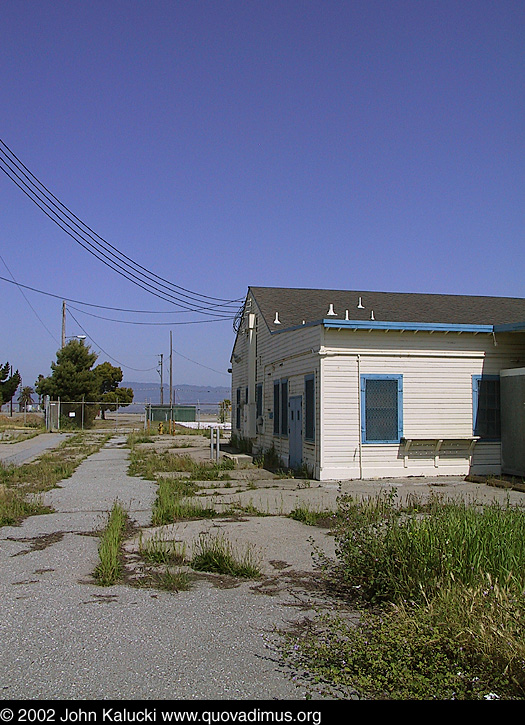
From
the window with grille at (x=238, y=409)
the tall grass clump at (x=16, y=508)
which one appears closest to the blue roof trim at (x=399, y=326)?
the tall grass clump at (x=16, y=508)

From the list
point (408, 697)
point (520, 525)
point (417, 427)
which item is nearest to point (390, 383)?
point (417, 427)

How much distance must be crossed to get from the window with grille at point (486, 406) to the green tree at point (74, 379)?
112ft

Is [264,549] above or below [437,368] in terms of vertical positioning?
below

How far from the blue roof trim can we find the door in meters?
2.81

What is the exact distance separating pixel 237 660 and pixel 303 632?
2.52ft

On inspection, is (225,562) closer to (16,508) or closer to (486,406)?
(16,508)

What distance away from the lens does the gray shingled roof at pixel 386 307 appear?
70.6 feet

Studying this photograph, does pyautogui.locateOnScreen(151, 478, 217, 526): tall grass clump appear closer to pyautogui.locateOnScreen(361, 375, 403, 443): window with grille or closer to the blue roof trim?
pyautogui.locateOnScreen(361, 375, 403, 443): window with grille

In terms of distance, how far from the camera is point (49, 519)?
35.7 feet

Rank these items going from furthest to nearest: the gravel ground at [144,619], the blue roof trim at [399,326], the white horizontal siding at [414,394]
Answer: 1. the white horizontal siding at [414,394]
2. the blue roof trim at [399,326]
3. the gravel ground at [144,619]

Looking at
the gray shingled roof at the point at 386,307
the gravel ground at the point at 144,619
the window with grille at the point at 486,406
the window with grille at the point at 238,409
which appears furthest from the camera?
the window with grille at the point at 238,409

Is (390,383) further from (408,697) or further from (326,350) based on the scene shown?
(408,697)

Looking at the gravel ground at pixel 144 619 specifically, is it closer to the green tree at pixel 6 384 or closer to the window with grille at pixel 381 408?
the window with grille at pixel 381 408
